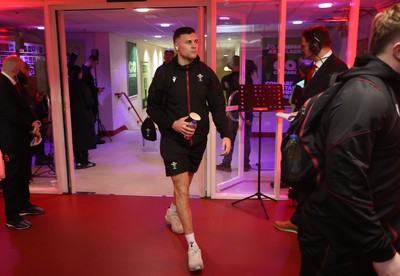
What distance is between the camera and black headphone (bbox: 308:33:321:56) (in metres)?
2.76

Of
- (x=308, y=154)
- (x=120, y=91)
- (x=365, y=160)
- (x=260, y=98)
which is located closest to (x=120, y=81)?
(x=120, y=91)

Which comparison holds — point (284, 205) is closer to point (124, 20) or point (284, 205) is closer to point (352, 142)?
point (352, 142)

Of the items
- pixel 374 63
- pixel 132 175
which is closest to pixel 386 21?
pixel 374 63

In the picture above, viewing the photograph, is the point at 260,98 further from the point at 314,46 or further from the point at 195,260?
the point at 195,260

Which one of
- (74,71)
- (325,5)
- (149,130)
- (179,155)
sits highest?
(325,5)

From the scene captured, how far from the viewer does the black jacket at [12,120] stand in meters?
3.08

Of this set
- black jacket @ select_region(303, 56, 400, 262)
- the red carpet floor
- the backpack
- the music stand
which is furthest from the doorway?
black jacket @ select_region(303, 56, 400, 262)

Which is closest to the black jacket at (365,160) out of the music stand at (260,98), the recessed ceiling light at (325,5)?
the music stand at (260,98)

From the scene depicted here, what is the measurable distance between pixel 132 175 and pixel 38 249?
7.27 ft

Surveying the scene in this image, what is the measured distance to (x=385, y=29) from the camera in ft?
3.47

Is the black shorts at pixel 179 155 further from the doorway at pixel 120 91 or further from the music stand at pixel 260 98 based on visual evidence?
the doorway at pixel 120 91

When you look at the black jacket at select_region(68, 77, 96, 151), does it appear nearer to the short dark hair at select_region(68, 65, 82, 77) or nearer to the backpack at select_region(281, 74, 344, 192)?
the short dark hair at select_region(68, 65, 82, 77)

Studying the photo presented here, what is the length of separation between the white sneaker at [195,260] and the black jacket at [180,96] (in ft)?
2.70

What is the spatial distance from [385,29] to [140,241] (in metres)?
2.60
